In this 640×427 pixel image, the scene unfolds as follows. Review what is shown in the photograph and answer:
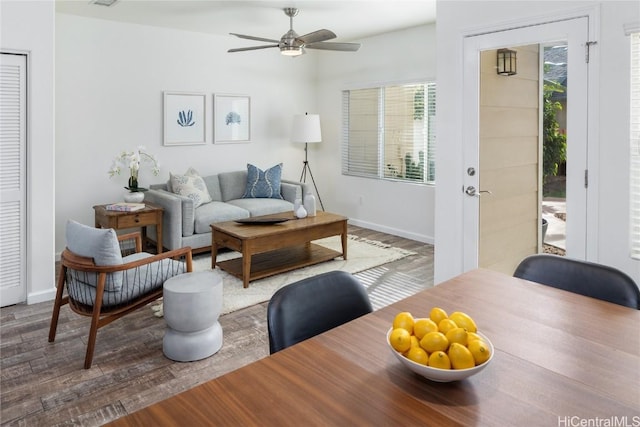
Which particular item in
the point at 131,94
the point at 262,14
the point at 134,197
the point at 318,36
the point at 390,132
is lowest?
the point at 134,197

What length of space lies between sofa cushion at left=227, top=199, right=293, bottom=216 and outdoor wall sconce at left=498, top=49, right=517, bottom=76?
2.96 metres

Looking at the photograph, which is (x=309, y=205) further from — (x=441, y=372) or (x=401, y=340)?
(x=441, y=372)

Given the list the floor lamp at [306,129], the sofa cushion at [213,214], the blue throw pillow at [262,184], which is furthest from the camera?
the floor lamp at [306,129]

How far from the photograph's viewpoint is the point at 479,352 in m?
1.16

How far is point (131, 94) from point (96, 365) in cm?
363

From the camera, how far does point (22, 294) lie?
3688 mm

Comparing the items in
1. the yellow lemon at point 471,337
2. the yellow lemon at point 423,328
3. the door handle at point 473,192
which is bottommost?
the yellow lemon at point 471,337

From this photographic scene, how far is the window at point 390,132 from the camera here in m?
5.74

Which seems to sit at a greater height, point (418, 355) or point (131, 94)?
point (131, 94)

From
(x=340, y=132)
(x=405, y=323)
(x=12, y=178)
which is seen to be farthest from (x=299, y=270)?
(x=405, y=323)

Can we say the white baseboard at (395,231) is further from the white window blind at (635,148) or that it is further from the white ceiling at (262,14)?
the white window blind at (635,148)

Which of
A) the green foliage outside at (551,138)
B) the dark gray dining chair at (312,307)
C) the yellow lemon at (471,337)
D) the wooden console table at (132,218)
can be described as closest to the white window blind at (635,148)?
the green foliage outside at (551,138)

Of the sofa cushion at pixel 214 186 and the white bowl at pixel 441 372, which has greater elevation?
the sofa cushion at pixel 214 186

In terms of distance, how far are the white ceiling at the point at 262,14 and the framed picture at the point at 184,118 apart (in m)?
0.82
